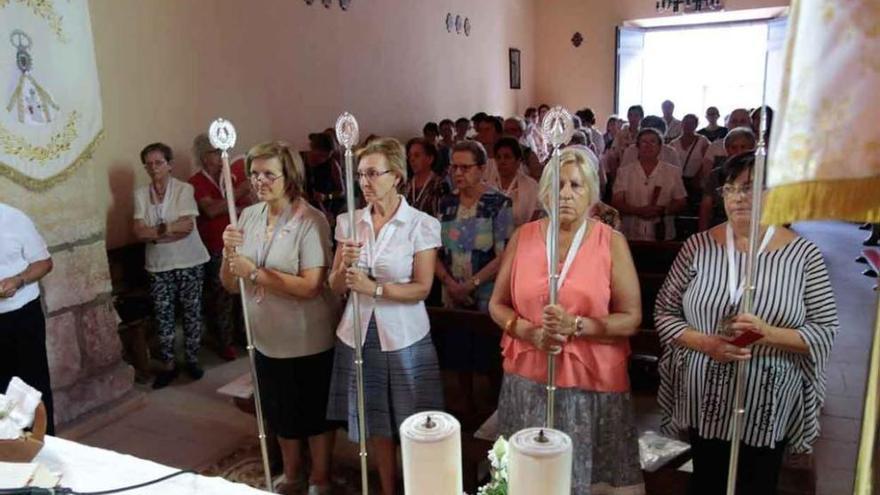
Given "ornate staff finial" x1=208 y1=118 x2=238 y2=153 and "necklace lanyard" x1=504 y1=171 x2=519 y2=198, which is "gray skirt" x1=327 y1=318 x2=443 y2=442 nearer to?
"ornate staff finial" x1=208 y1=118 x2=238 y2=153

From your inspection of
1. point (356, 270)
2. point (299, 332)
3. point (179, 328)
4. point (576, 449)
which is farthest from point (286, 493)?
point (179, 328)

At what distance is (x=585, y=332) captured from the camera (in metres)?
1.93

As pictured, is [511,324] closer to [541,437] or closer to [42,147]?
[541,437]

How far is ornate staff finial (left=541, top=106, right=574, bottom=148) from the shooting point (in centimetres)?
144

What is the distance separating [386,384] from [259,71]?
366cm

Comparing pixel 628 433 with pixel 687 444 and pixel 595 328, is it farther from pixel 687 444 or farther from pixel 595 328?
pixel 687 444

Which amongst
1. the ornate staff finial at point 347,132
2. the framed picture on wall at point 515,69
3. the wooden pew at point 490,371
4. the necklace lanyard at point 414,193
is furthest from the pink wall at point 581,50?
the ornate staff finial at point 347,132

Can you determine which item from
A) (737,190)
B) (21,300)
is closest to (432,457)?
(737,190)

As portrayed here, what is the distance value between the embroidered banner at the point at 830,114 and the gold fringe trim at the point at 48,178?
10.5ft

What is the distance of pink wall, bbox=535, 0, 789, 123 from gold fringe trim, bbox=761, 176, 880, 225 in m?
11.1

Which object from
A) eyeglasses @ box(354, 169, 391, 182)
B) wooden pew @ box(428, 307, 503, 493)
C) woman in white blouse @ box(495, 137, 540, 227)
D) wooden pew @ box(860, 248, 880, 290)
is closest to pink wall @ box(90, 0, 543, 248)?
woman in white blouse @ box(495, 137, 540, 227)

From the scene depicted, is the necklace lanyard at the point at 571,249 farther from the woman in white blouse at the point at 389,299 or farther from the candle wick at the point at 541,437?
the candle wick at the point at 541,437

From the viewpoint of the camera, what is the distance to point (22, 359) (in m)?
2.85

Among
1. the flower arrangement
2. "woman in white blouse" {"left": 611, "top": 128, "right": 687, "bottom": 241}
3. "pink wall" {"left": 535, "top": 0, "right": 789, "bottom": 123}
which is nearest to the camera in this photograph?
the flower arrangement
